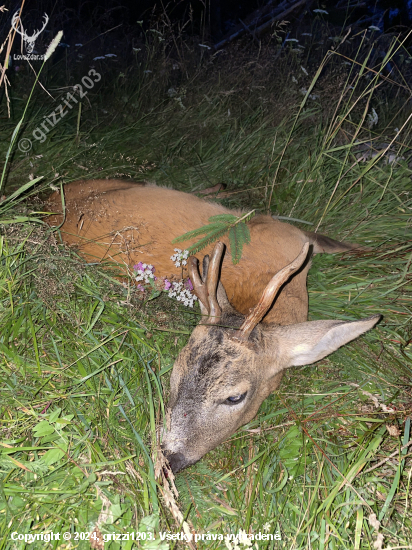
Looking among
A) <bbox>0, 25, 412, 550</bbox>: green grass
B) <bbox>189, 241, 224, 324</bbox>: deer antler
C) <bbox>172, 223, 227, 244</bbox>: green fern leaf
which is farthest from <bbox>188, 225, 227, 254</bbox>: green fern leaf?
<bbox>0, 25, 412, 550</bbox>: green grass

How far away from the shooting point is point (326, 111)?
5.40 metres

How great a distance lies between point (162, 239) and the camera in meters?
3.53

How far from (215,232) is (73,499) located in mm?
1808

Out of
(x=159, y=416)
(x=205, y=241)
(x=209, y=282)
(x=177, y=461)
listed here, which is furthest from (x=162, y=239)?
(x=177, y=461)

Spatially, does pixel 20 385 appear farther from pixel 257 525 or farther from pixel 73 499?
pixel 257 525

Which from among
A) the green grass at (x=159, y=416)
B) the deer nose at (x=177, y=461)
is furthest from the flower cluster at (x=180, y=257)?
the deer nose at (x=177, y=461)

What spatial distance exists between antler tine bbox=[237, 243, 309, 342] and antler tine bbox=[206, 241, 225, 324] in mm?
214

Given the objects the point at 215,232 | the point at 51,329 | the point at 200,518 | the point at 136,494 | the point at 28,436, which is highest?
the point at 215,232

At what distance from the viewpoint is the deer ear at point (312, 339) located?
272 cm

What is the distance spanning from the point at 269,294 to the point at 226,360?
487 millimetres

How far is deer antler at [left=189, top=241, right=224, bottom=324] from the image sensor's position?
280 cm

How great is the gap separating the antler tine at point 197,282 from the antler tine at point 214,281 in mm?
48

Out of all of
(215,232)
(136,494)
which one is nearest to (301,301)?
(215,232)

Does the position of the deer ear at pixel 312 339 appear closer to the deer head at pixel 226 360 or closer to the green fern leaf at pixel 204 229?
the deer head at pixel 226 360
